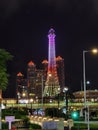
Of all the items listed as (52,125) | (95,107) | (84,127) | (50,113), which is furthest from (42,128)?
(95,107)

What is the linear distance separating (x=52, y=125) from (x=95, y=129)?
575 centimetres

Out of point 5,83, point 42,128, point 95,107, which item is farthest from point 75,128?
point 95,107

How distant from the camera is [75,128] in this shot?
51938 mm

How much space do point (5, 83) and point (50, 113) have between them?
5585 centimetres

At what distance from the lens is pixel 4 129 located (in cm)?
5284

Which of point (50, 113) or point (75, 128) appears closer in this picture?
point (75, 128)

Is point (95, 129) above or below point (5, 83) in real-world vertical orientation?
below

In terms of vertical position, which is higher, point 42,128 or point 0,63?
point 0,63

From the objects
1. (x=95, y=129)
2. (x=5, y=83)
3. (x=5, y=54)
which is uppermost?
(x=5, y=54)

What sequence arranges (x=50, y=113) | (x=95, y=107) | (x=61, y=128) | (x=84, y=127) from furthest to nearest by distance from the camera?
1. (x=95, y=107)
2. (x=50, y=113)
3. (x=84, y=127)
4. (x=61, y=128)

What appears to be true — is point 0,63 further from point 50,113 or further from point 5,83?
point 50,113

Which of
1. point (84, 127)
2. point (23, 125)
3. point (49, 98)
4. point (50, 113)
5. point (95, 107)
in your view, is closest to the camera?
point (84, 127)

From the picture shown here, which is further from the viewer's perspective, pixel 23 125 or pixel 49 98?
pixel 49 98

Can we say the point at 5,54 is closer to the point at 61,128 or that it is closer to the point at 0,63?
the point at 0,63
